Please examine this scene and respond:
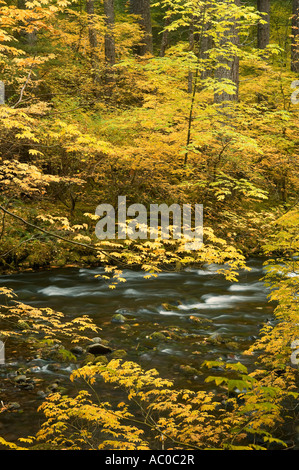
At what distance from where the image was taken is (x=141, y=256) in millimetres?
5340

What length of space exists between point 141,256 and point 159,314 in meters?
2.67

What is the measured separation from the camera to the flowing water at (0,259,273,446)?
5406 millimetres

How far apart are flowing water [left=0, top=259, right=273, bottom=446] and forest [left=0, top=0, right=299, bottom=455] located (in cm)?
4

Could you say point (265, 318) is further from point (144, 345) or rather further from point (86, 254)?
point (86, 254)

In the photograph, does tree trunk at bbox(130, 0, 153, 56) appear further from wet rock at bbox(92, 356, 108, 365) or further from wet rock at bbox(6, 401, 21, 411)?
wet rock at bbox(6, 401, 21, 411)

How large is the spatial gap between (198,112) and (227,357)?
6.82 m

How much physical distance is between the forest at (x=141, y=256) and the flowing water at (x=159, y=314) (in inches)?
1.5

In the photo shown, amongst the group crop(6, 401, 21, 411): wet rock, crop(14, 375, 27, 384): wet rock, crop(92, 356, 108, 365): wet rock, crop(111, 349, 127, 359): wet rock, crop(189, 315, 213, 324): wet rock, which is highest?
crop(92, 356, 108, 365): wet rock

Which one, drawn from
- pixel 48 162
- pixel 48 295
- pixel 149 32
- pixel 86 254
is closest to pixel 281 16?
pixel 149 32

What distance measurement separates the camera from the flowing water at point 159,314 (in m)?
5.41

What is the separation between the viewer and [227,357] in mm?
5867

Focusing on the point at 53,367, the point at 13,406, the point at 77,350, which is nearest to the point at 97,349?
the point at 77,350

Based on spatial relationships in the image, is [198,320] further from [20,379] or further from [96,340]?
[20,379]

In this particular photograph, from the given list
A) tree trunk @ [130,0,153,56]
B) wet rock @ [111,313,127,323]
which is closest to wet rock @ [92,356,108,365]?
wet rock @ [111,313,127,323]
